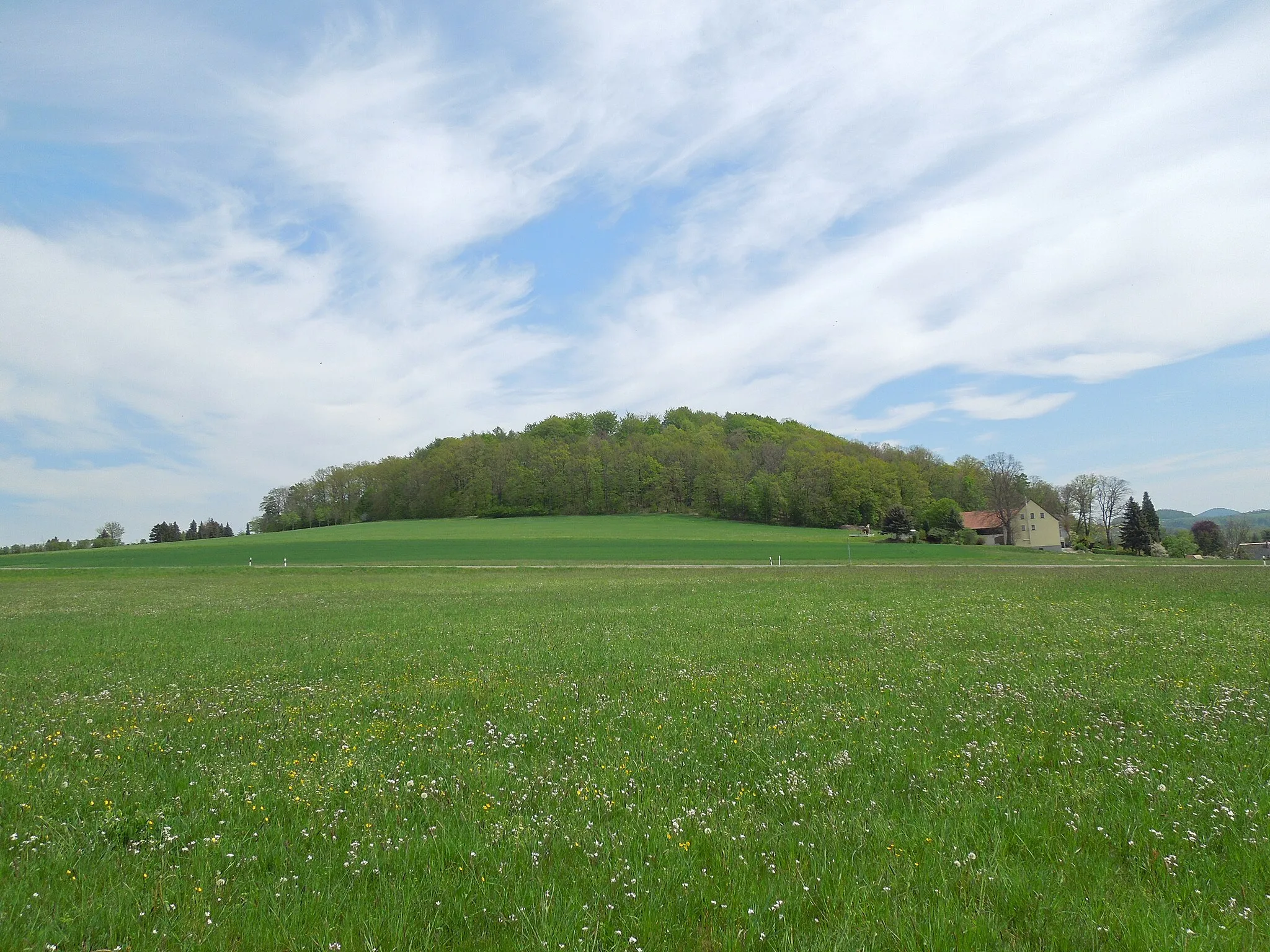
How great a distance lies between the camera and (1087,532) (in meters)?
118

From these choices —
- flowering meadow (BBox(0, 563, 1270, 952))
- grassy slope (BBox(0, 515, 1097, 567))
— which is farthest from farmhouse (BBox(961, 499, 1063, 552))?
flowering meadow (BBox(0, 563, 1270, 952))

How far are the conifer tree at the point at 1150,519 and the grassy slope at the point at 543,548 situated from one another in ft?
144

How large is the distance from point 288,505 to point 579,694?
171475mm

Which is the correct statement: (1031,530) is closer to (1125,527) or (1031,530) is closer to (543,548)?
(1125,527)

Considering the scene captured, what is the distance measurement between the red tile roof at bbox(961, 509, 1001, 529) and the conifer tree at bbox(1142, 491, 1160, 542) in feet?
73.0

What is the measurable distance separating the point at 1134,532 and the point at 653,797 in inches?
5165

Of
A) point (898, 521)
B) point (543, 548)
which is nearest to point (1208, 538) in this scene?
point (898, 521)

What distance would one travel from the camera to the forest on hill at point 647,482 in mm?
122125

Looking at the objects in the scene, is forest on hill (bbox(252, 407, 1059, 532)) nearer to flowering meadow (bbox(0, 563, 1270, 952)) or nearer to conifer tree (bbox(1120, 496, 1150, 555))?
conifer tree (bbox(1120, 496, 1150, 555))

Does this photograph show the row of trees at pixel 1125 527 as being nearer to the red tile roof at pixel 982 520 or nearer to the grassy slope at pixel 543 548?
the red tile roof at pixel 982 520

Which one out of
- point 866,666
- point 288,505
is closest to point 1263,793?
point 866,666

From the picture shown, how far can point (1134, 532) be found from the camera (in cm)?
10794

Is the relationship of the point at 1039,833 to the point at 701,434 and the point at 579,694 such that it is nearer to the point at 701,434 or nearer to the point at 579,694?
the point at 579,694

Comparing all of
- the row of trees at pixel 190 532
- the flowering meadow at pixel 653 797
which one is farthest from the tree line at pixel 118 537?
the flowering meadow at pixel 653 797
